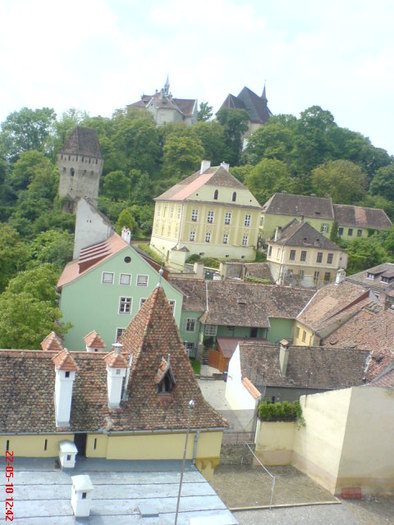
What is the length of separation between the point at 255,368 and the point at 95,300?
1127 cm

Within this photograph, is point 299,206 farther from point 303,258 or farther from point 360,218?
point 303,258

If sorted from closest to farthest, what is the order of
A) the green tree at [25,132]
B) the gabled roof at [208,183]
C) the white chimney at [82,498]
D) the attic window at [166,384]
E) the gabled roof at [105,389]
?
1. the white chimney at [82,498]
2. the gabled roof at [105,389]
3. the attic window at [166,384]
4. the gabled roof at [208,183]
5. the green tree at [25,132]

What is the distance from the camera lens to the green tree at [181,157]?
8206cm

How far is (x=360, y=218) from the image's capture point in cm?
6856

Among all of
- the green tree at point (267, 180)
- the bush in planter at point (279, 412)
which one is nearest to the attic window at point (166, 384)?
the bush in planter at point (279, 412)

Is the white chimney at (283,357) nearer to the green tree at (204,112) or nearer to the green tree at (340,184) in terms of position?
the green tree at (340,184)

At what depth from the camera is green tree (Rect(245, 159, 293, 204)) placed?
239 feet

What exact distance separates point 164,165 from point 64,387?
233 feet

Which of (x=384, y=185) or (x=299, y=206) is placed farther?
(x=384, y=185)

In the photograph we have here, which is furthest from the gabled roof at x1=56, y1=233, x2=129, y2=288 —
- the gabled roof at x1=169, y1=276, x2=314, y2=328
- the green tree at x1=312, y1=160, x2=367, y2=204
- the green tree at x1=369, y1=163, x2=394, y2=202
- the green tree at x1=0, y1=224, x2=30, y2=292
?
the green tree at x1=369, y1=163, x2=394, y2=202

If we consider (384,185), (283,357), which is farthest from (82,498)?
(384,185)

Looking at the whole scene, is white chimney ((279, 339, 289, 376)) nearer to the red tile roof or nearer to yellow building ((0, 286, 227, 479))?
yellow building ((0, 286, 227, 479))

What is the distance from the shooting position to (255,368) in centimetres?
2950

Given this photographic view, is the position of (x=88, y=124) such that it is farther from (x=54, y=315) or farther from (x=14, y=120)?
(x=54, y=315)
